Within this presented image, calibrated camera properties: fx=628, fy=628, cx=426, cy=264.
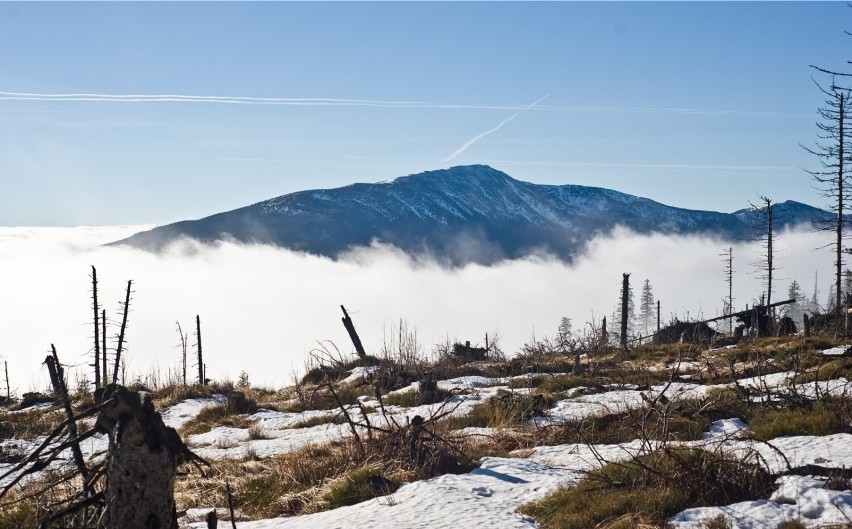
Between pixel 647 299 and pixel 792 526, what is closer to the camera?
pixel 792 526

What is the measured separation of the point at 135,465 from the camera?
2.68 metres

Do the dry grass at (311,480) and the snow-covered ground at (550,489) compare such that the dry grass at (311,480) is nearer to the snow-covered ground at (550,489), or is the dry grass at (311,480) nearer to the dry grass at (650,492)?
the snow-covered ground at (550,489)

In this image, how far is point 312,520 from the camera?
5438 mm

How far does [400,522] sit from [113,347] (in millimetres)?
30556

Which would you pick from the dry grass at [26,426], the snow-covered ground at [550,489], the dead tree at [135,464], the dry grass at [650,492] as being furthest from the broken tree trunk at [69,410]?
the dry grass at [26,426]

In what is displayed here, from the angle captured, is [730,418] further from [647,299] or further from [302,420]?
[647,299]

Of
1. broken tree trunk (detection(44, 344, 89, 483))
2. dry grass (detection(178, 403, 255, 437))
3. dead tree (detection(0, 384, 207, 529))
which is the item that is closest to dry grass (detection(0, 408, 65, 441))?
dry grass (detection(178, 403, 255, 437))

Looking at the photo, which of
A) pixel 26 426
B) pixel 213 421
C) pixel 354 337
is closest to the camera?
pixel 213 421

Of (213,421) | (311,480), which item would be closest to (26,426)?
(213,421)

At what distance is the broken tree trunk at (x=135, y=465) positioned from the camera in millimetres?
2674

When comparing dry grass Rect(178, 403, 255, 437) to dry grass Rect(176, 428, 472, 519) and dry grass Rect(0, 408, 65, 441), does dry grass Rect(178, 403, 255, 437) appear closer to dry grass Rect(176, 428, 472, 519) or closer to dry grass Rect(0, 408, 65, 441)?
dry grass Rect(0, 408, 65, 441)

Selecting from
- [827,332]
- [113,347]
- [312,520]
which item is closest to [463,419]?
[312,520]

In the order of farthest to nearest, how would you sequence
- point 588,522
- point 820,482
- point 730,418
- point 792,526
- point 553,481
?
point 730,418 → point 553,481 → point 820,482 → point 588,522 → point 792,526

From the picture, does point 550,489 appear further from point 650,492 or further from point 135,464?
point 135,464
